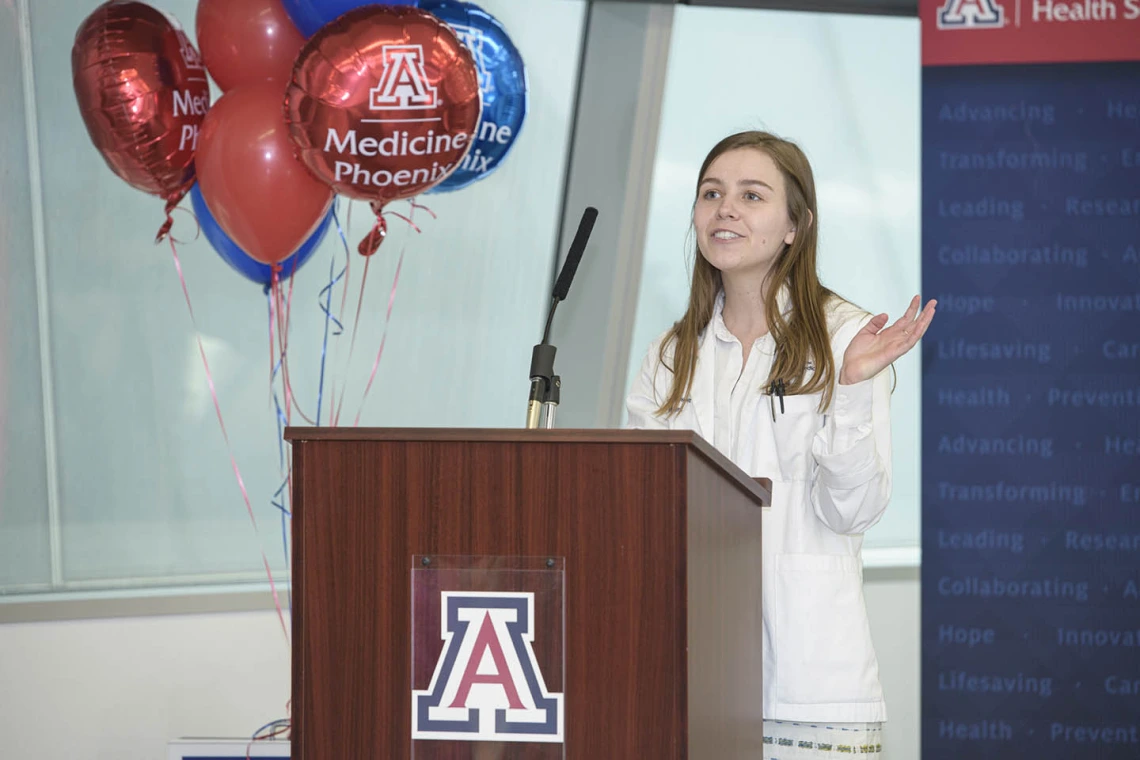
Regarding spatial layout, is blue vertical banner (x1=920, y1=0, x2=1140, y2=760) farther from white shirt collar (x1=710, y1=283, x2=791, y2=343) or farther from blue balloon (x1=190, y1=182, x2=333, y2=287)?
blue balloon (x1=190, y1=182, x2=333, y2=287)

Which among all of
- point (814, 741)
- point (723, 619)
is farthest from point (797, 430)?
point (723, 619)

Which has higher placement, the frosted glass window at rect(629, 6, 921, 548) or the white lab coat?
the frosted glass window at rect(629, 6, 921, 548)

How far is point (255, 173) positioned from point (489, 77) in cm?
64

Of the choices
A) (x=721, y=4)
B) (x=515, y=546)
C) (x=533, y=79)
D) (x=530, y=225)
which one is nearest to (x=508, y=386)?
(x=530, y=225)

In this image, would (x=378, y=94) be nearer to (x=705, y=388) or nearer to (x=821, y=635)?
(x=705, y=388)

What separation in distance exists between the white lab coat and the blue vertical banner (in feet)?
5.59

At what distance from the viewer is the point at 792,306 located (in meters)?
2.17

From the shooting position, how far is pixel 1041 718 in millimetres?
3602

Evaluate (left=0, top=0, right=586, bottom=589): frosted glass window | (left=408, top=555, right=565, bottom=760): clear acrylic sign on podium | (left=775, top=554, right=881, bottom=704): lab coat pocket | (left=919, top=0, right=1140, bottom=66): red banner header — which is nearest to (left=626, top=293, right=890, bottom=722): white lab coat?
(left=775, top=554, right=881, bottom=704): lab coat pocket

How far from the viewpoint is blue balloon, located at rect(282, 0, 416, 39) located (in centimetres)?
288

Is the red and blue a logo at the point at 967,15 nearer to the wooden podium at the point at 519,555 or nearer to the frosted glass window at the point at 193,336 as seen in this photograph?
the frosted glass window at the point at 193,336

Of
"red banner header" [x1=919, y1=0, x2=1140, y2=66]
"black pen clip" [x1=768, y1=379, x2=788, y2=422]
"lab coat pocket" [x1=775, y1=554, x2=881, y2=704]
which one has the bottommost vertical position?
"lab coat pocket" [x1=775, y1=554, x2=881, y2=704]

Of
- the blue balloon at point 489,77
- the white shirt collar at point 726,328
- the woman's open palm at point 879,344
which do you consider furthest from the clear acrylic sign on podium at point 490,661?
the blue balloon at point 489,77

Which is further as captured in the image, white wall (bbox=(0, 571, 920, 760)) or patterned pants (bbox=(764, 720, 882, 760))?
white wall (bbox=(0, 571, 920, 760))
